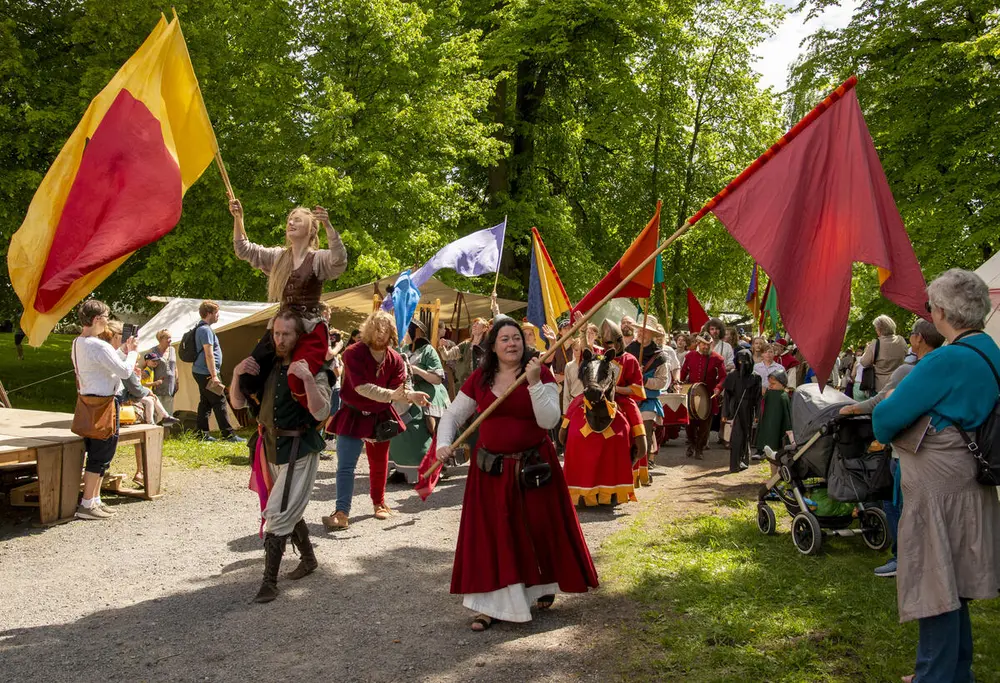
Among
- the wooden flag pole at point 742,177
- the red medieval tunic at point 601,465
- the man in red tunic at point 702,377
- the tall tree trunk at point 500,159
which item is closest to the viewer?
the wooden flag pole at point 742,177

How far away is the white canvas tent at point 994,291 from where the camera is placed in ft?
24.4

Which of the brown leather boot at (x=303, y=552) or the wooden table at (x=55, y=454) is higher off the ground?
the wooden table at (x=55, y=454)

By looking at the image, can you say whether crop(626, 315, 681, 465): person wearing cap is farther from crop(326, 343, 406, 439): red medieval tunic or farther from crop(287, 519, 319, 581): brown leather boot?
crop(287, 519, 319, 581): brown leather boot

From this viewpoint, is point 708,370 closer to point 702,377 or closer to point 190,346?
point 702,377

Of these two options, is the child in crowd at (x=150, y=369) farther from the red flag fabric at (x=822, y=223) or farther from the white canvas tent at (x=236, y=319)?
the red flag fabric at (x=822, y=223)

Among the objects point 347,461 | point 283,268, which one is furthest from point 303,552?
point 283,268

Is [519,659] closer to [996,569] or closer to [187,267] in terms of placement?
[996,569]

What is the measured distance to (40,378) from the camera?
22078 mm

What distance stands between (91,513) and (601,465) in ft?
16.0

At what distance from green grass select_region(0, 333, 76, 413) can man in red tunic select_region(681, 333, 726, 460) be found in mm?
9597

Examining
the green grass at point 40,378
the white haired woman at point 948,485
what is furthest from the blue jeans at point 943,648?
the green grass at point 40,378

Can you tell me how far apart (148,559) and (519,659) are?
11.8 ft

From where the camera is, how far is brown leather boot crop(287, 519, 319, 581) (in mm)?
6086

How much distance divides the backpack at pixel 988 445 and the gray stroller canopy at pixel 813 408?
2.71m
